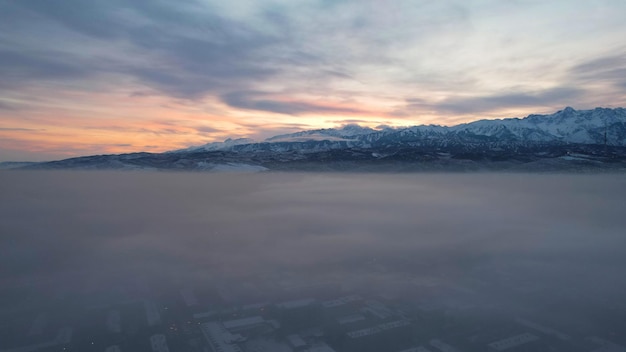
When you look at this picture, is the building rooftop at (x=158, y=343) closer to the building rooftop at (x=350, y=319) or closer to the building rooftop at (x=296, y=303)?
the building rooftop at (x=296, y=303)

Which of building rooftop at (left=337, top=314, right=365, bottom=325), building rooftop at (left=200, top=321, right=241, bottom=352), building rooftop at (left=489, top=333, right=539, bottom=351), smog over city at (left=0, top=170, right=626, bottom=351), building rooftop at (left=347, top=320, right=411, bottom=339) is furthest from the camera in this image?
building rooftop at (left=337, top=314, right=365, bottom=325)

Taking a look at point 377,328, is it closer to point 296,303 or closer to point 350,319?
point 350,319

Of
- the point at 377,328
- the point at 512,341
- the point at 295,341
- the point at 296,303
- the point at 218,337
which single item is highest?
the point at 218,337

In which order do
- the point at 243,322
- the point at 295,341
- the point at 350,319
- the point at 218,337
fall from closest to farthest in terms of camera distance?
1. the point at 295,341
2. the point at 218,337
3. the point at 243,322
4. the point at 350,319

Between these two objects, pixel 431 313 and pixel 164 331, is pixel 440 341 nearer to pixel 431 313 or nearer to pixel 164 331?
pixel 431 313

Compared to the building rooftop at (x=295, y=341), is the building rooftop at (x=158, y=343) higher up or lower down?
higher up

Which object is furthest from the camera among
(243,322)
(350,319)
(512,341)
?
(350,319)

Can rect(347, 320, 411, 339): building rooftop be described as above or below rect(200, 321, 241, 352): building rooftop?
below

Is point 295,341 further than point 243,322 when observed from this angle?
No

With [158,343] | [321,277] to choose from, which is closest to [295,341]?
[158,343]

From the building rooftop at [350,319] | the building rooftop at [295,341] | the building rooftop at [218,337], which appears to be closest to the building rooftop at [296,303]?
the building rooftop at [350,319]

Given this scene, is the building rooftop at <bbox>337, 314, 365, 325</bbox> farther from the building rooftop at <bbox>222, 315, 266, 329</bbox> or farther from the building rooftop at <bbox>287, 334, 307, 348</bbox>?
the building rooftop at <bbox>222, 315, 266, 329</bbox>

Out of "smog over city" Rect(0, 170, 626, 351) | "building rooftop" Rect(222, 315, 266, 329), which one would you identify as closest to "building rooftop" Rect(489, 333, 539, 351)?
"smog over city" Rect(0, 170, 626, 351)
